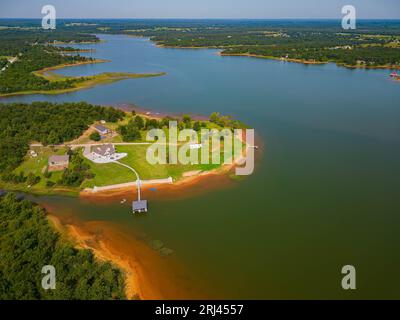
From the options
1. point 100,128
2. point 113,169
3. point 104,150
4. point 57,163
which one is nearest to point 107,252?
point 113,169

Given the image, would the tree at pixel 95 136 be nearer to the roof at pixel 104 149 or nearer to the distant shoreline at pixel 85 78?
the roof at pixel 104 149

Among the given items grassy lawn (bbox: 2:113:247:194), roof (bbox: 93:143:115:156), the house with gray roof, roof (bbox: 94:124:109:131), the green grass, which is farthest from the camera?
A: roof (bbox: 94:124:109:131)

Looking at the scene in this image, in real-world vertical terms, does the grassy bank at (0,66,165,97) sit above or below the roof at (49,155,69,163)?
above

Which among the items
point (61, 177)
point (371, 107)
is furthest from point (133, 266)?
point (371, 107)

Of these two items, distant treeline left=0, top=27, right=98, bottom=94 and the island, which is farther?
distant treeline left=0, top=27, right=98, bottom=94

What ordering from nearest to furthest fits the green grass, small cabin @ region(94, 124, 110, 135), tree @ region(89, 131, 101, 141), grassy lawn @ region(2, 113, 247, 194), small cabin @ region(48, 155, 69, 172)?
the green grass
grassy lawn @ region(2, 113, 247, 194)
small cabin @ region(48, 155, 69, 172)
tree @ region(89, 131, 101, 141)
small cabin @ region(94, 124, 110, 135)

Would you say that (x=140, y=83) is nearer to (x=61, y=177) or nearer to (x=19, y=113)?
(x=19, y=113)

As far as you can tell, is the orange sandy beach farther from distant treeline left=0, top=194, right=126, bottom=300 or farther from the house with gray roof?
the house with gray roof

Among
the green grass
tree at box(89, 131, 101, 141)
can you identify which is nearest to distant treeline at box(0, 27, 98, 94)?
tree at box(89, 131, 101, 141)

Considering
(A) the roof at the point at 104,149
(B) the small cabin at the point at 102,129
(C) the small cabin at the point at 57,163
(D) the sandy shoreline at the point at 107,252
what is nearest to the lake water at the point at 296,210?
(D) the sandy shoreline at the point at 107,252
